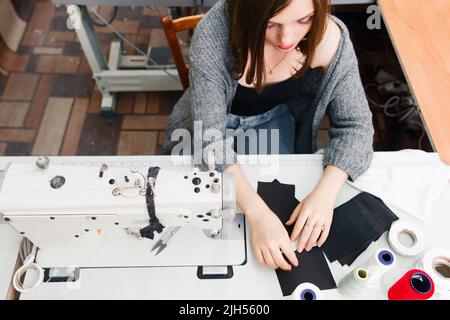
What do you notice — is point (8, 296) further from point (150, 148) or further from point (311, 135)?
point (150, 148)

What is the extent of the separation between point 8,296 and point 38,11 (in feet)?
8.10

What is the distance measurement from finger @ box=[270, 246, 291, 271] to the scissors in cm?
28

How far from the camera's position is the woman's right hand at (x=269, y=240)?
107 cm

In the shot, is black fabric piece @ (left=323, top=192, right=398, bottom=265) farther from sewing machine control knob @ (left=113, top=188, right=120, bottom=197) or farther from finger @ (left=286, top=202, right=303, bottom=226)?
sewing machine control knob @ (left=113, top=188, right=120, bottom=197)

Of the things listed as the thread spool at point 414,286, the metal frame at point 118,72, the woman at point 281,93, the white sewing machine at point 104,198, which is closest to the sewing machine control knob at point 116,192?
the white sewing machine at point 104,198

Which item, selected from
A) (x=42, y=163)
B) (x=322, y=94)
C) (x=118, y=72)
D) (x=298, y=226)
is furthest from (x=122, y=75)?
(x=298, y=226)

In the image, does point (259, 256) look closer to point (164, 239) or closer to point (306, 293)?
point (306, 293)

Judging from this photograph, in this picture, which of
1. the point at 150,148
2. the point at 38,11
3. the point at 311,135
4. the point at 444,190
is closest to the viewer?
the point at 444,190

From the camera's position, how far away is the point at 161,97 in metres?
2.55

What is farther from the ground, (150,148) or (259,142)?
(150,148)

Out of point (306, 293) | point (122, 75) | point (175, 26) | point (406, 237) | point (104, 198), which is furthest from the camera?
point (122, 75)

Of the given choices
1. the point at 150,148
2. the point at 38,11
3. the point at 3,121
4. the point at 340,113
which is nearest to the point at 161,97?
the point at 150,148

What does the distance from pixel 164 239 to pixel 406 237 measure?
678 mm

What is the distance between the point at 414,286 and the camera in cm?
98
